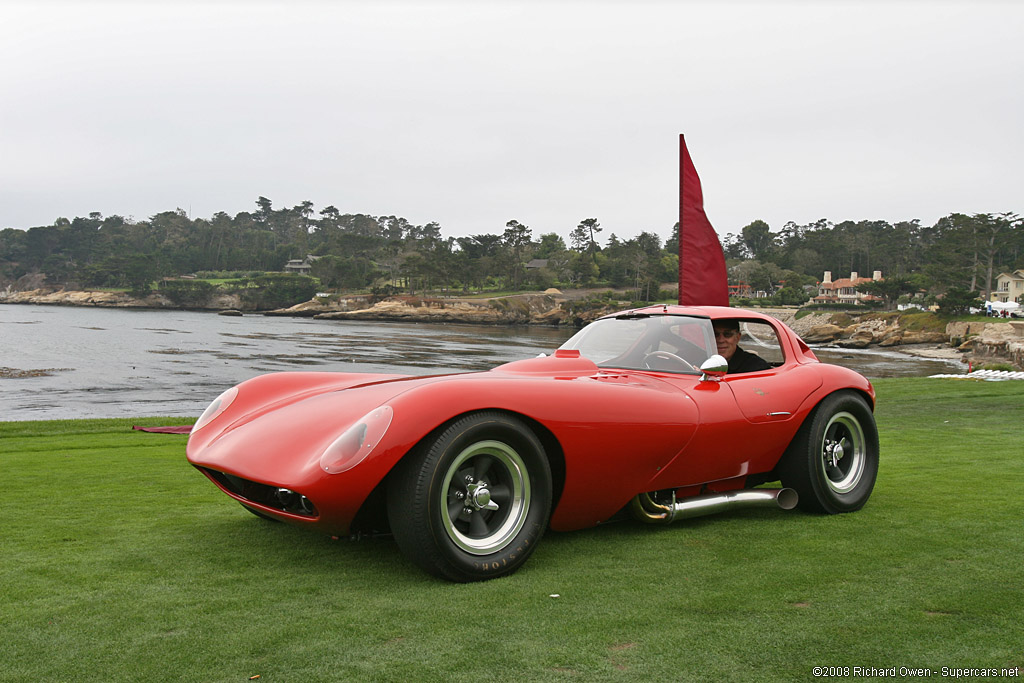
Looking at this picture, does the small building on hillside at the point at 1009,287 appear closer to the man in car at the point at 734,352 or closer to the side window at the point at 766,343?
the side window at the point at 766,343

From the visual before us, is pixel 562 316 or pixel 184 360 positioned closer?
pixel 184 360

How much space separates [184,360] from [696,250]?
38.4 meters

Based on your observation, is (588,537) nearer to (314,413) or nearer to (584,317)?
(314,413)

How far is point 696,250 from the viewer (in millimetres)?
11117

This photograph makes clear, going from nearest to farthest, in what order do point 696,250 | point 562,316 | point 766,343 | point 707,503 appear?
point 707,503 → point 766,343 → point 696,250 → point 562,316

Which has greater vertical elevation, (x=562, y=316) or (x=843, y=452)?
(x=843, y=452)

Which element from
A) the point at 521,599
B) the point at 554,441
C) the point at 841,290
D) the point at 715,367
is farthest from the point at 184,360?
the point at 841,290

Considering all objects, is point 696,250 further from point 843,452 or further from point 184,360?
point 184,360

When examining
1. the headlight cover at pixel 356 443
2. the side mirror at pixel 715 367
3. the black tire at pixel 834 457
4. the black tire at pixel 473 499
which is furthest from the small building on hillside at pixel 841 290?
the headlight cover at pixel 356 443

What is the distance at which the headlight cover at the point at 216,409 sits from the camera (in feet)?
15.2

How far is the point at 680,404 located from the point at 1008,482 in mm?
3342

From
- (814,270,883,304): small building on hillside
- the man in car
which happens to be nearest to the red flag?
the man in car

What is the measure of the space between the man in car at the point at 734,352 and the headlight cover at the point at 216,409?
3356 mm

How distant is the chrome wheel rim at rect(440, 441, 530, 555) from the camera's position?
12.0 feet
